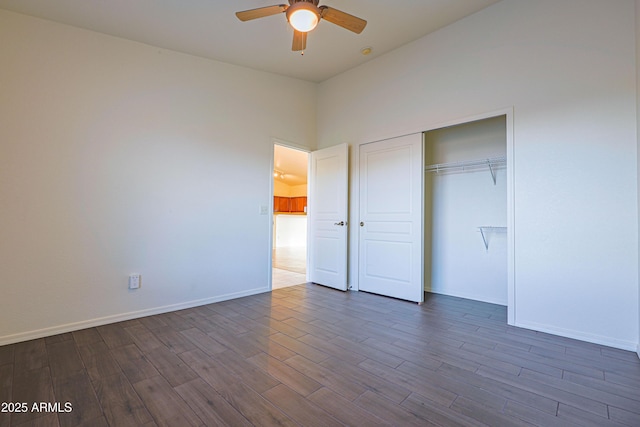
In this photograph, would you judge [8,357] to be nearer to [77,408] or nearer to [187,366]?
[77,408]

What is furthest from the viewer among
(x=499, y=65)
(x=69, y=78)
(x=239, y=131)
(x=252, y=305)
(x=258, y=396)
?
(x=239, y=131)

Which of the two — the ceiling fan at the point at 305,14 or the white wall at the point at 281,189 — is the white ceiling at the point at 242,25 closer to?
the ceiling fan at the point at 305,14

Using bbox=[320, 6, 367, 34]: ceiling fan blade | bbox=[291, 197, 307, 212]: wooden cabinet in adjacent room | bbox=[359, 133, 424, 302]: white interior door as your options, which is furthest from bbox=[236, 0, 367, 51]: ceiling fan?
bbox=[291, 197, 307, 212]: wooden cabinet in adjacent room

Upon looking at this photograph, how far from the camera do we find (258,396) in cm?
165

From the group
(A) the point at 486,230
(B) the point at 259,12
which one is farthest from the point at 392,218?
(B) the point at 259,12

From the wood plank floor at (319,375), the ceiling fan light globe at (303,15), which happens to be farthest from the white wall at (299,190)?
the ceiling fan light globe at (303,15)

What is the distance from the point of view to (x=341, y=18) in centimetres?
224

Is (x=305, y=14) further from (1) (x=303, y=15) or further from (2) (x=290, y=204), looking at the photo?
(2) (x=290, y=204)

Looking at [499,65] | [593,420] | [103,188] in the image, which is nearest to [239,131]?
[103,188]

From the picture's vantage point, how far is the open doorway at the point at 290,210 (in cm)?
680

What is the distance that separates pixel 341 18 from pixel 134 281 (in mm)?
3116

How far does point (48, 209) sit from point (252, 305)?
213cm

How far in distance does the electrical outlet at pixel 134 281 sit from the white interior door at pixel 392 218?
8.76 ft

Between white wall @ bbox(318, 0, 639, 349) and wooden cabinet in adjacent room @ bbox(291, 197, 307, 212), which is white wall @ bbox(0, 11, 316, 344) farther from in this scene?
wooden cabinet in adjacent room @ bbox(291, 197, 307, 212)
